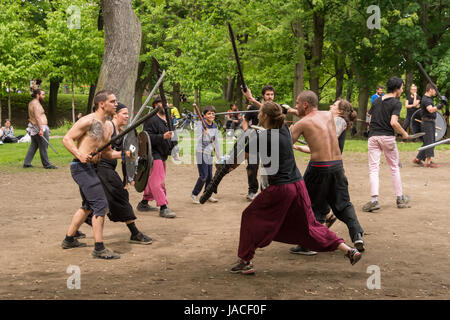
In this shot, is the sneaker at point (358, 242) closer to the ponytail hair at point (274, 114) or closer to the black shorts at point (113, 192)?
the ponytail hair at point (274, 114)

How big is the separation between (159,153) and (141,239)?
215 cm

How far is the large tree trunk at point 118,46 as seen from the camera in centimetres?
1367

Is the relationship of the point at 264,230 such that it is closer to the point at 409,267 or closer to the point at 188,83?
A: the point at 409,267

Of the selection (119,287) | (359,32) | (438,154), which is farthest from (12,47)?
(119,287)

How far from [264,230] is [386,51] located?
72.5ft

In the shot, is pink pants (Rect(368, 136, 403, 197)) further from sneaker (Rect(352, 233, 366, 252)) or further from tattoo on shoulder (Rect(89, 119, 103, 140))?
tattoo on shoulder (Rect(89, 119, 103, 140))

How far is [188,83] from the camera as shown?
2730 centimetres

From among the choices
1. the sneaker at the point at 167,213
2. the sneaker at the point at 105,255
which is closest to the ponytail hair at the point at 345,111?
the sneaker at the point at 167,213

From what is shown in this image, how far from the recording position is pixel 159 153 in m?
8.66

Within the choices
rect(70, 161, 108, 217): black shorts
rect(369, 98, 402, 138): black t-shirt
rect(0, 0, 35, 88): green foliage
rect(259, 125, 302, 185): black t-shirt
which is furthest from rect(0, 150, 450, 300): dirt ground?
rect(0, 0, 35, 88): green foliage

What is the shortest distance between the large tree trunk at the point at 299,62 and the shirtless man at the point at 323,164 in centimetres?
2022

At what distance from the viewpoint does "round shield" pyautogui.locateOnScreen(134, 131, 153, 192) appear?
6.46 m

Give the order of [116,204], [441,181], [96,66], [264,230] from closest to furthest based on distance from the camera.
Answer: [264,230]
[116,204]
[441,181]
[96,66]

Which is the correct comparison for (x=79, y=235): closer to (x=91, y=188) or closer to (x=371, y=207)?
(x=91, y=188)
